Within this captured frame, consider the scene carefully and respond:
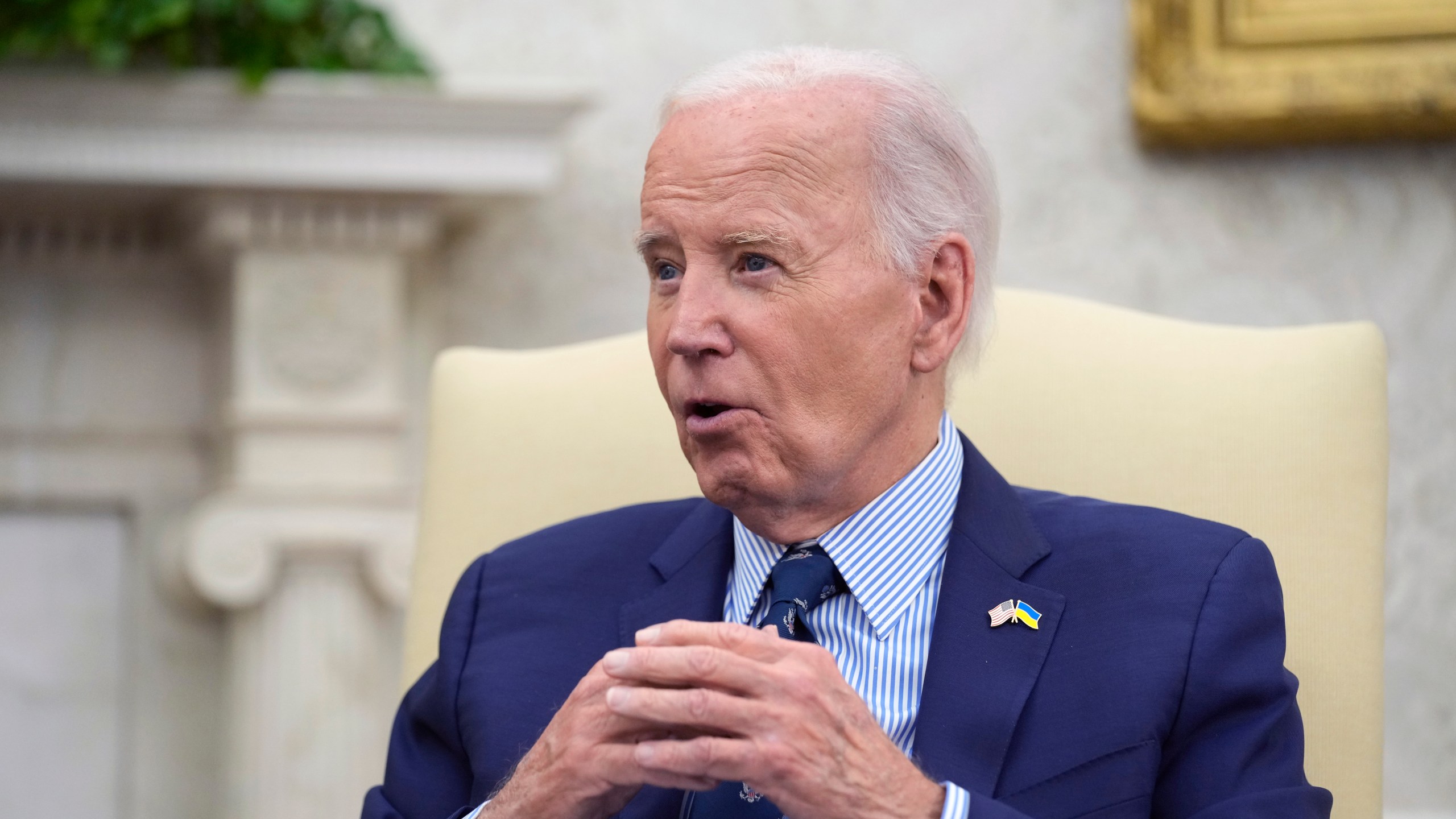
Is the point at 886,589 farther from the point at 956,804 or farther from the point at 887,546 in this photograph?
the point at 956,804

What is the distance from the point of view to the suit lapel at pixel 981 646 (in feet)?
3.87

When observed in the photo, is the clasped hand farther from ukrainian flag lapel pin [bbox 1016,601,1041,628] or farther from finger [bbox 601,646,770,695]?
ukrainian flag lapel pin [bbox 1016,601,1041,628]

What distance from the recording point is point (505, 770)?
129cm

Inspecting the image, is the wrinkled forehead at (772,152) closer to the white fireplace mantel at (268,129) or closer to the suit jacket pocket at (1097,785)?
the suit jacket pocket at (1097,785)

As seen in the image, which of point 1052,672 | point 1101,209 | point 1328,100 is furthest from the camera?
point 1101,209

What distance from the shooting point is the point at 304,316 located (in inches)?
84.8

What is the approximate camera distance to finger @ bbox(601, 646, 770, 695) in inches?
41.3

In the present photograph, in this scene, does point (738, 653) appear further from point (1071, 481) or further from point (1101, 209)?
point (1101, 209)

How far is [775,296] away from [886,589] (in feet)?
0.91

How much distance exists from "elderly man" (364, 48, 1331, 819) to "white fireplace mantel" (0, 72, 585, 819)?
770mm

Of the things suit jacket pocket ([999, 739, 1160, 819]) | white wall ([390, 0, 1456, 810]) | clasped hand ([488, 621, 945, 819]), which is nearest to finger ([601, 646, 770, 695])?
clasped hand ([488, 621, 945, 819])

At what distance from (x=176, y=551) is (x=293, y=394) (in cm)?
33

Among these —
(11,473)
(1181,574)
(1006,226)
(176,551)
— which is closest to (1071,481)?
(1181,574)

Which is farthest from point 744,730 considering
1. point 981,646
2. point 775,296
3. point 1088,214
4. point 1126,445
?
point 1088,214
